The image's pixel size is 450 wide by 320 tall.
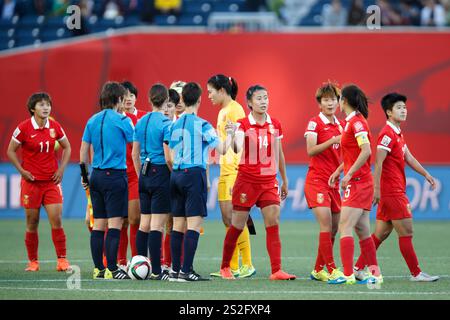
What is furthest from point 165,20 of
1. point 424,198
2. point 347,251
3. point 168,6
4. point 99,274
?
point 347,251

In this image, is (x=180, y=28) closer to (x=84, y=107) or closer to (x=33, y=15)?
(x=84, y=107)

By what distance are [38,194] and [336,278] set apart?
13.5ft

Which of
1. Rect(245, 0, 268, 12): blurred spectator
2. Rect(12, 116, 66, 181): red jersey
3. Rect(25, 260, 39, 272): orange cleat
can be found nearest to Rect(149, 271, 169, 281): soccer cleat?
Rect(25, 260, 39, 272): orange cleat

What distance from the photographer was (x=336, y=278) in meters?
10.5

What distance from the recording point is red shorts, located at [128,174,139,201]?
471 inches

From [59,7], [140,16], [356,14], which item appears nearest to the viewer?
[356,14]

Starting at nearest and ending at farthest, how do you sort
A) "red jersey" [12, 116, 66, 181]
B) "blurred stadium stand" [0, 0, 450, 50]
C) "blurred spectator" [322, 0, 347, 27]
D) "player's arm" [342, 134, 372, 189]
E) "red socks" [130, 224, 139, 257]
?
"player's arm" [342, 134, 372, 189] → "red socks" [130, 224, 139, 257] → "red jersey" [12, 116, 66, 181] → "blurred spectator" [322, 0, 347, 27] → "blurred stadium stand" [0, 0, 450, 50]

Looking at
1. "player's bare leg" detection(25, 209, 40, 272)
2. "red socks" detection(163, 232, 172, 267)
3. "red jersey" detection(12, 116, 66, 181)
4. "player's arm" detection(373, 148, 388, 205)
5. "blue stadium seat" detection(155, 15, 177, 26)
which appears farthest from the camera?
"blue stadium seat" detection(155, 15, 177, 26)

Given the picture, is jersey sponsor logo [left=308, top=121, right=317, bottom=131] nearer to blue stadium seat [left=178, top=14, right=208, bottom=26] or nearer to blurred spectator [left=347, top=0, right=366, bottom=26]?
blurred spectator [left=347, top=0, right=366, bottom=26]

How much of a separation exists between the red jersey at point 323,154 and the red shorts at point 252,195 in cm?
45

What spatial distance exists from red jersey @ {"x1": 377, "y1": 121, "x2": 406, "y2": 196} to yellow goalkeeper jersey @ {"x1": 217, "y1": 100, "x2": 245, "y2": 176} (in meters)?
1.74

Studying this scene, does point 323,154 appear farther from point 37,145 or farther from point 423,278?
point 37,145

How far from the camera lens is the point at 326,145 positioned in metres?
10.8

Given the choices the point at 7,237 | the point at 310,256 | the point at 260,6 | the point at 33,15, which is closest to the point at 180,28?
the point at 260,6
